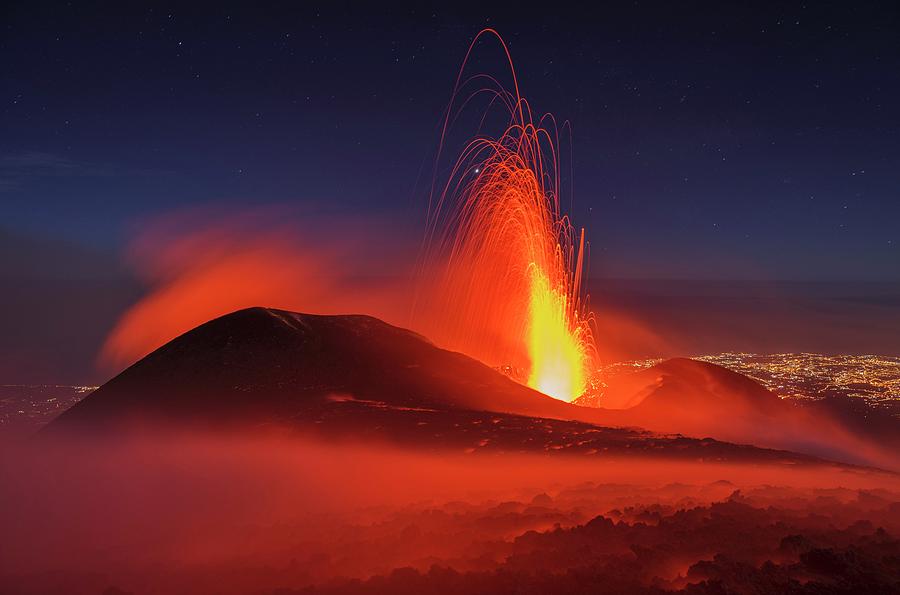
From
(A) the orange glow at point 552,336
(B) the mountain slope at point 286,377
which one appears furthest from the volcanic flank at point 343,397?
(A) the orange glow at point 552,336

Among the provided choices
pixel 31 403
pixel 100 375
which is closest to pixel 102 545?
pixel 31 403

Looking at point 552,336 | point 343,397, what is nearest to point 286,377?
point 343,397

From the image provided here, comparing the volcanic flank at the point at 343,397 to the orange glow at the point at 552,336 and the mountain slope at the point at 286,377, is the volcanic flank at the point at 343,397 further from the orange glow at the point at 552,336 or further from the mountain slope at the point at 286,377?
the orange glow at the point at 552,336

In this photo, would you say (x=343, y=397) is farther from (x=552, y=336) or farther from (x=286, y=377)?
(x=552, y=336)

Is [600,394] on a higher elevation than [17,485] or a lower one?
higher

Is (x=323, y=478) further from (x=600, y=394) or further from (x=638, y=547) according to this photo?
(x=600, y=394)

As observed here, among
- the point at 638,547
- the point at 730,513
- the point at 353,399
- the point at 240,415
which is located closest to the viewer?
the point at 638,547

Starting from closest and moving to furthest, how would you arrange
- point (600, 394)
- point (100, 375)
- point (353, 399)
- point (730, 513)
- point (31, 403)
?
point (730, 513) < point (353, 399) < point (600, 394) < point (31, 403) < point (100, 375)

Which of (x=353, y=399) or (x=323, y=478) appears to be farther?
(x=353, y=399)
